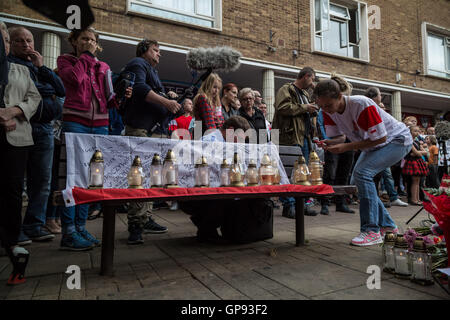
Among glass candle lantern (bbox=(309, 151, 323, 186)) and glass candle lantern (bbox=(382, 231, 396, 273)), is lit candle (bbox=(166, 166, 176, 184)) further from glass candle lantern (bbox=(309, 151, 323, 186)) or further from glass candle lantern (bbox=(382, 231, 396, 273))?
glass candle lantern (bbox=(382, 231, 396, 273))

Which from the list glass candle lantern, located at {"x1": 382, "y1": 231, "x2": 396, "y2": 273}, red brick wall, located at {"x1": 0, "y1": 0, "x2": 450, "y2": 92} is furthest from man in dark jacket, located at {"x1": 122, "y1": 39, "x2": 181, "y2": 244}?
red brick wall, located at {"x1": 0, "y1": 0, "x2": 450, "y2": 92}

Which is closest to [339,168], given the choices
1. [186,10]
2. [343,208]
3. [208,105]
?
[343,208]

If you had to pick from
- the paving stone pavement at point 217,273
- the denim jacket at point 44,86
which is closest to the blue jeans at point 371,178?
the paving stone pavement at point 217,273

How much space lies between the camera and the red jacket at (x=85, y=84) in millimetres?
2863

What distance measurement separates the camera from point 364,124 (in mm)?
2809

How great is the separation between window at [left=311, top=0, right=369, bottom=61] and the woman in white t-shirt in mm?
8578

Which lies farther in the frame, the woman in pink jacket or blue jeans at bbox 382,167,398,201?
blue jeans at bbox 382,167,398,201

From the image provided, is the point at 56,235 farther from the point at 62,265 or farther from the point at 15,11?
the point at 15,11

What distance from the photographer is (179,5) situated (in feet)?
27.3

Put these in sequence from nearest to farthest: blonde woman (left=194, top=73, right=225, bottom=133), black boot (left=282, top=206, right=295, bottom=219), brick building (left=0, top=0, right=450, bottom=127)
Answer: blonde woman (left=194, top=73, right=225, bottom=133) → black boot (left=282, top=206, right=295, bottom=219) → brick building (left=0, top=0, right=450, bottom=127)

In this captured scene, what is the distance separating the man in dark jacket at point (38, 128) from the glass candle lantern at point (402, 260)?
10.3 feet

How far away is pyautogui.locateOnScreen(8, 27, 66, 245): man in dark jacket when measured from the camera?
281cm

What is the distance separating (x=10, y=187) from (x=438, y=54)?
17.1m
